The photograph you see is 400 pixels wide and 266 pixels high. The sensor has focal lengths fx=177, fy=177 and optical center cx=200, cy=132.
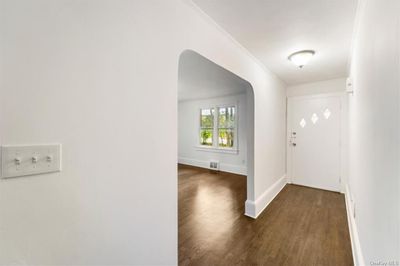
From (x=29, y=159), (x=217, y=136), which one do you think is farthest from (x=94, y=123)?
(x=217, y=136)

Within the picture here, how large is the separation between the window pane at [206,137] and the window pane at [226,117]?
18.2 inches

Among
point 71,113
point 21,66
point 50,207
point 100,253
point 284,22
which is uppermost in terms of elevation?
point 284,22

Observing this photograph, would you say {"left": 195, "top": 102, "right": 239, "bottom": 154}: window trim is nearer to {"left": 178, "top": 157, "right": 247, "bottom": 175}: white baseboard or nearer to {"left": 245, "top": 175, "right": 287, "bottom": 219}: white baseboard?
{"left": 178, "top": 157, "right": 247, "bottom": 175}: white baseboard

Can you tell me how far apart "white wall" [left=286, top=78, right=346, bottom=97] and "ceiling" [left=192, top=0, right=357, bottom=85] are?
1.07 metres

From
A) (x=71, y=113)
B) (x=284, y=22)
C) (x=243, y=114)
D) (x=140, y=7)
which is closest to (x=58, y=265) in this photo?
(x=71, y=113)

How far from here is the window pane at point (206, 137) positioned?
5910 mm

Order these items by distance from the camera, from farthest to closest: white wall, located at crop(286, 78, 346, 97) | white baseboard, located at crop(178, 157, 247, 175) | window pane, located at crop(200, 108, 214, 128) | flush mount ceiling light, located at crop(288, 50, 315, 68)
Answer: window pane, located at crop(200, 108, 214, 128) < white baseboard, located at crop(178, 157, 247, 175) < white wall, located at crop(286, 78, 346, 97) < flush mount ceiling light, located at crop(288, 50, 315, 68)

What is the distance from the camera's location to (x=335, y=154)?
363 centimetres

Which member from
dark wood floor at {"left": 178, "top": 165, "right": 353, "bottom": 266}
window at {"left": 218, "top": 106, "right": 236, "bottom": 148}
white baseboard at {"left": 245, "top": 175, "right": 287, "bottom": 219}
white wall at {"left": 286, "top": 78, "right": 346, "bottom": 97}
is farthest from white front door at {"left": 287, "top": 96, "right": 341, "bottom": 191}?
window at {"left": 218, "top": 106, "right": 236, "bottom": 148}

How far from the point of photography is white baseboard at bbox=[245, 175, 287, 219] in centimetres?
257

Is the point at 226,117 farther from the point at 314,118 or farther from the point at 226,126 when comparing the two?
the point at 314,118

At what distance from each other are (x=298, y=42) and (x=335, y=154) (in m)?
2.66

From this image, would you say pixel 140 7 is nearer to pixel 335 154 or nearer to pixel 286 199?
pixel 286 199

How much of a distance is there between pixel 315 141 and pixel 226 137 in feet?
7.86
